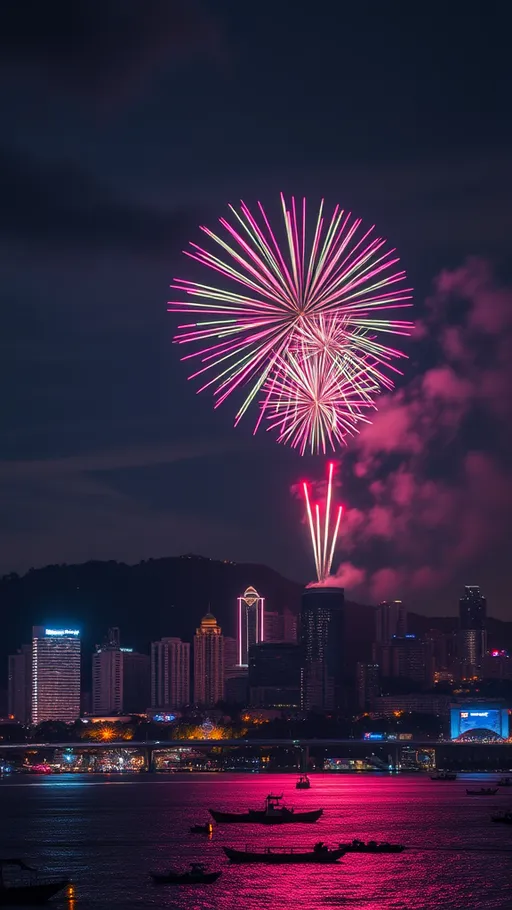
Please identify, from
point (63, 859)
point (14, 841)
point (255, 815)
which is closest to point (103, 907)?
point (63, 859)

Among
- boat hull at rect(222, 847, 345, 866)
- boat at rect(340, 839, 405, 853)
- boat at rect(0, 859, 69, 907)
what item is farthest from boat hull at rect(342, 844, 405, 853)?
boat at rect(0, 859, 69, 907)

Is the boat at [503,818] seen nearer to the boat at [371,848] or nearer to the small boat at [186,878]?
the boat at [371,848]

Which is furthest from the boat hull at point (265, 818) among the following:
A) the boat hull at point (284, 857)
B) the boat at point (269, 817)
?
the boat hull at point (284, 857)

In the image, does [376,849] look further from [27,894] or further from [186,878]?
[27,894]

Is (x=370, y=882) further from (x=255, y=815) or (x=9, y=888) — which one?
(x=255, y=815)

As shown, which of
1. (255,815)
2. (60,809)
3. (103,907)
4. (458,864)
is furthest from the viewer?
(60,809)

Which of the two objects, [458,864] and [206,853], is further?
[206,853]
